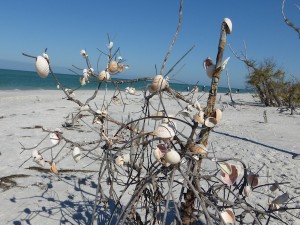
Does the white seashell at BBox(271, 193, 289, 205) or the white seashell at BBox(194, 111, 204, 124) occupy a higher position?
the white seashell at BBox(194, 111, 204, 124)

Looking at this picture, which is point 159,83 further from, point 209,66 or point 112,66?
point 112,66

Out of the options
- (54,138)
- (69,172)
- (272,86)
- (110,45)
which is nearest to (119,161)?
(54,138)

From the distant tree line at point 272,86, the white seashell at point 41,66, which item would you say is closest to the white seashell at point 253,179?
the white seashell at point 41,66

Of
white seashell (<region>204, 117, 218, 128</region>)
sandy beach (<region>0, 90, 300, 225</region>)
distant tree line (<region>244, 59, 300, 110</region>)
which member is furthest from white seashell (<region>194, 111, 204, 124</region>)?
distant tree line (<region>244, 59, 300, 110</region>)

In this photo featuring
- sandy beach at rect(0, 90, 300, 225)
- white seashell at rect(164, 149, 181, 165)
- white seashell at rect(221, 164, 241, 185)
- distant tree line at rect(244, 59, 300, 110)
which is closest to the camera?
white seashell at rect(164, 149, 181, 165)

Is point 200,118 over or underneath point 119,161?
over

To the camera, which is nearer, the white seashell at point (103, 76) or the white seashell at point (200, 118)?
the white seashell at point (200, 118)

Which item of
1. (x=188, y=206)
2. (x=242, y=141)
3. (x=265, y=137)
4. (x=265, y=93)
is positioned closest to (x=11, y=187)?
(x=188, y=206)

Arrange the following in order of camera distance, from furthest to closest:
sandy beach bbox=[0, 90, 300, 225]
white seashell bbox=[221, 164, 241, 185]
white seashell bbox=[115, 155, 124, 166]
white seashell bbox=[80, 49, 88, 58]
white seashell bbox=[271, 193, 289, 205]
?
sandy beach bbox=[0, 90, 300, 225] < white seashell bbox=[80, 49, 88, 58] < white seashell bbox=[115, 155, 124, 166] < white seashell bbox=[271, 193, 289, 205] < white seashell bbox=[221, 164, 241, 185]

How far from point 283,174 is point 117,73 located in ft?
9.50

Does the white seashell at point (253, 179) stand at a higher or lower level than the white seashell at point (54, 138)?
lower

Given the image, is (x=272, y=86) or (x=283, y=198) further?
(x=272, y=86)

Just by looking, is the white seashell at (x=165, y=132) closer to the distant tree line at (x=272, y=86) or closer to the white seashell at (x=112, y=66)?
the white seashell at (x=112, y=66)

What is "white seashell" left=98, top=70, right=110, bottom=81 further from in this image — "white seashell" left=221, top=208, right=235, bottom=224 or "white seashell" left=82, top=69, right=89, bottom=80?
"white seashell" left=221, top=208, right=235, bottom=224
